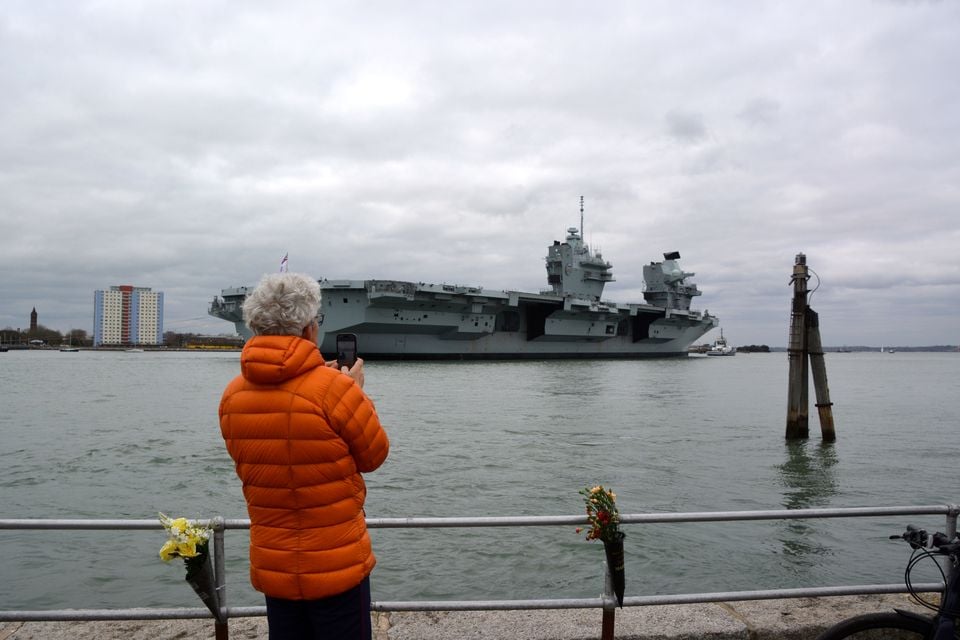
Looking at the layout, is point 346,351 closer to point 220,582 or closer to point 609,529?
point 220,582

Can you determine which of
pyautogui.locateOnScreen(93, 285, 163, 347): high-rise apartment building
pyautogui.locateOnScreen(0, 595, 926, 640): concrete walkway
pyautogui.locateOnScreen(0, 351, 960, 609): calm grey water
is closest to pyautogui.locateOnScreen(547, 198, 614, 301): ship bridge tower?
pyautogui.locateOnScreen(0, 351, 960, 609): calm grey water

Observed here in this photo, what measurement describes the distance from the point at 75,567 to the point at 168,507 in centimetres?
222

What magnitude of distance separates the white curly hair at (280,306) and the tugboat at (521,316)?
28.4 m

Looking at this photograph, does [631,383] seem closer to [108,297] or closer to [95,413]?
[95,413]

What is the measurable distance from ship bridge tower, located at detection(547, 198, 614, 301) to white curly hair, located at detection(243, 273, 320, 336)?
50.4m

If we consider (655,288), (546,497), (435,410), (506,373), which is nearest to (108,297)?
(655,288)

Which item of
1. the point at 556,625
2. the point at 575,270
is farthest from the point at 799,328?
the point at 575,270

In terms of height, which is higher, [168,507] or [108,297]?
[108,297]

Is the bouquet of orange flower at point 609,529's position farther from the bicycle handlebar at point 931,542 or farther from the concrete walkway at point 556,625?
the bicycle handlebar at point 931,542

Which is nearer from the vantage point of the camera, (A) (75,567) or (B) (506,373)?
(A) (75,567)

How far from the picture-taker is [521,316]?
4731 cm

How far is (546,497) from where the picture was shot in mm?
9672

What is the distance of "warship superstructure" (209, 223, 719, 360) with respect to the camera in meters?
36.0

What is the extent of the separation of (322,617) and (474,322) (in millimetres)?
40110
